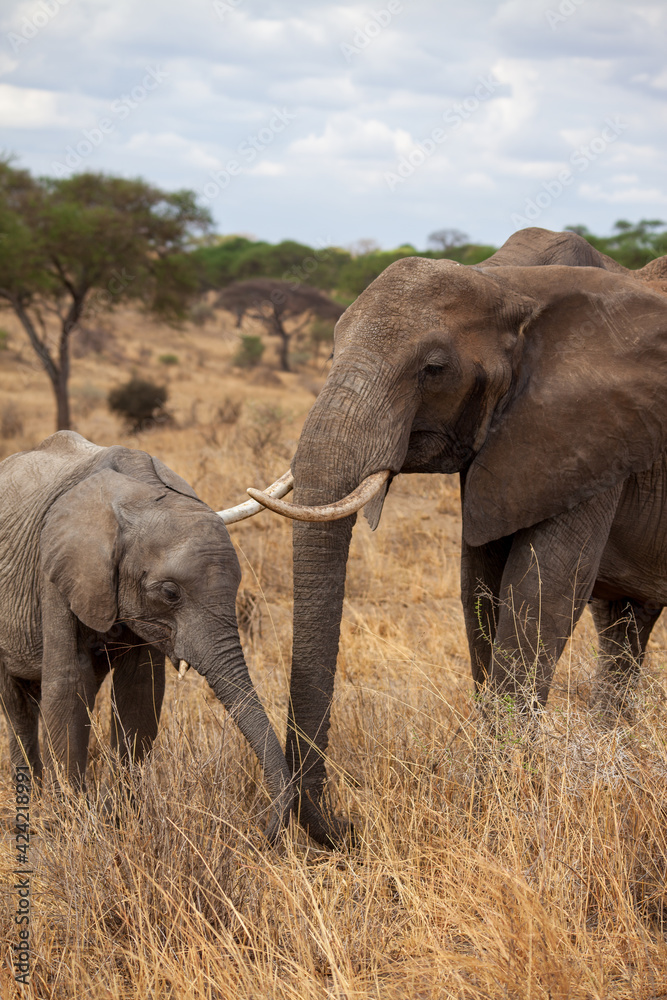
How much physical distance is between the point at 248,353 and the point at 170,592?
94.4 ft

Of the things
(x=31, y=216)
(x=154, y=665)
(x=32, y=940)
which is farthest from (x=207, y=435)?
(x=32, y=940)

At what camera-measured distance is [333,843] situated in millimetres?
3498

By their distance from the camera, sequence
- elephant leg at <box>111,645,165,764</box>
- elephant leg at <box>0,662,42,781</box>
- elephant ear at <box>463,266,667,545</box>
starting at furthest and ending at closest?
elephant leg at <box>0,662,42,781</box> → elephant leg at <box>111,645,165,764</box> → elephant ear at <box>463,266,667,545</box>

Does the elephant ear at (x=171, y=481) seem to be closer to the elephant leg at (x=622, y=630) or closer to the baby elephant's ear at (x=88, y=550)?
the baby elephant's ear at (x=88, y=550)

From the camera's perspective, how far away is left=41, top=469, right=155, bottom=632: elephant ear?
319cm

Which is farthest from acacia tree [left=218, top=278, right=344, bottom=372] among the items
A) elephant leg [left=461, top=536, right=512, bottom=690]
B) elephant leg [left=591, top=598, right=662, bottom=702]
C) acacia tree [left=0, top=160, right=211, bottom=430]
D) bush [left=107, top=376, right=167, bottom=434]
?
elephant leg [left=461, top=536, right=512, bottom=690]

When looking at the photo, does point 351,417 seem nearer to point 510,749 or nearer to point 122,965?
point 510,749

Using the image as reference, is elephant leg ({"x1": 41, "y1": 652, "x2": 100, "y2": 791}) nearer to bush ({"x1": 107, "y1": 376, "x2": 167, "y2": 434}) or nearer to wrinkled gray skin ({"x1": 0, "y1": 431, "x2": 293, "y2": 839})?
wrinkled gray skin ({"x1": 0, "y1": 431, "x2": 293, "y2": 839})

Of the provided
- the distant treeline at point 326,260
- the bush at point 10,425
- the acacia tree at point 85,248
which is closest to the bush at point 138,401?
the acacia tree at point 85,248

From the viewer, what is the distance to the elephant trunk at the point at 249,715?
3.06m

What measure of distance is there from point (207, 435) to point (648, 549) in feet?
31.8

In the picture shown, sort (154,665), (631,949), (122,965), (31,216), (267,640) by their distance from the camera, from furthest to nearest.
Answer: (31,216), (267,640), (154,665), (122,965), (631,949)

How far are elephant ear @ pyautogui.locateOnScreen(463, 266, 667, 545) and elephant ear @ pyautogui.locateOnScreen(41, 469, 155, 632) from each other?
4.18 feet

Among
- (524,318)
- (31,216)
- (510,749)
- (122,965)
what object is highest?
(31,216)
